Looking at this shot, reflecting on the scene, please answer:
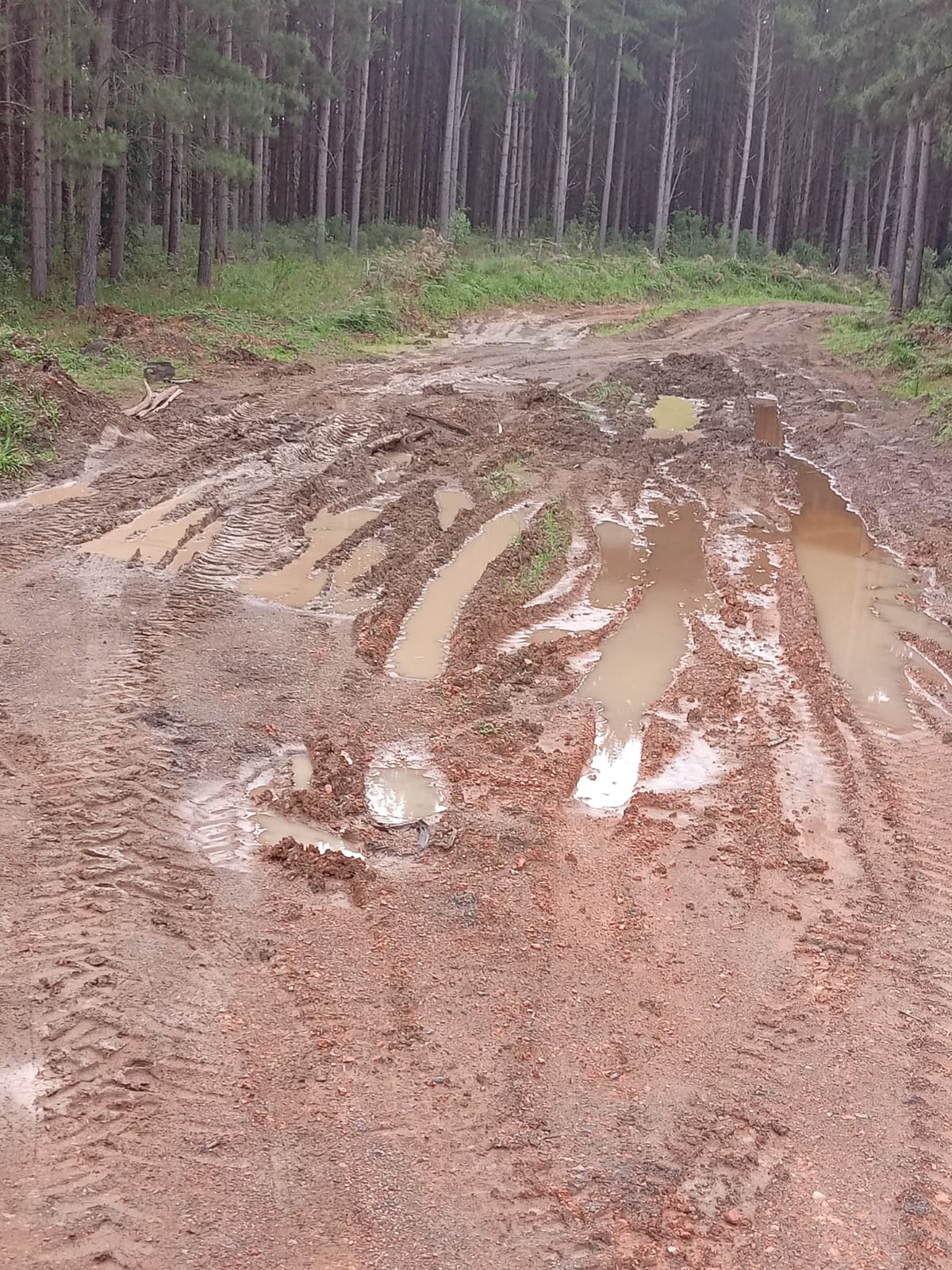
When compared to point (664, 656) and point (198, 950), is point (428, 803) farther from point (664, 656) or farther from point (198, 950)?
point (664, 656)

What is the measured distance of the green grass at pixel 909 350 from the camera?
63.6 feet

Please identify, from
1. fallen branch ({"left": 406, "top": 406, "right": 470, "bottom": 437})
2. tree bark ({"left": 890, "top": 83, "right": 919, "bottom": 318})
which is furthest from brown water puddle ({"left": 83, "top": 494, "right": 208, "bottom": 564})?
tree bark ({"left": 890, "top": 83, "right": 919, "bottom": 318})

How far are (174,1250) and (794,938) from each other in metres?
3.34

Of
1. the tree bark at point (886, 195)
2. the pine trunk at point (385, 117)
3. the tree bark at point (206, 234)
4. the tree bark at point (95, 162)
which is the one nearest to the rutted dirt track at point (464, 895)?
the tree bark at point (95, 162)

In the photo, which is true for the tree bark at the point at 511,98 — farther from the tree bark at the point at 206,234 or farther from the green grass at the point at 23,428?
the green grass at the point at 23,428

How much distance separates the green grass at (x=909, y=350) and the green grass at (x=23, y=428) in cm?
1305

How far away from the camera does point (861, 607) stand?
10703 millimetres

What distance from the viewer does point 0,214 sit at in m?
24.8

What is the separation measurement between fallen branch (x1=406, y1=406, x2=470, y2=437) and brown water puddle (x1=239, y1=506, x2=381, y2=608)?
417 cm

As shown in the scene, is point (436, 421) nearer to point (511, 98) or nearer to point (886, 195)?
point (511, 98)

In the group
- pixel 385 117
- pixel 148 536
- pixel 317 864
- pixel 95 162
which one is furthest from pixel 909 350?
pixel 385 117

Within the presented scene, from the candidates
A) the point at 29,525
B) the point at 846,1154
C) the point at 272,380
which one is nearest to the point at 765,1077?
the point at 846,1154

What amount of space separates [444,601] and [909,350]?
17457mm

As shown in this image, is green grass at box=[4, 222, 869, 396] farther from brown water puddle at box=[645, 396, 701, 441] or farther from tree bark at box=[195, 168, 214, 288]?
brown water puddle at box=[645, 396, 701, 441]
